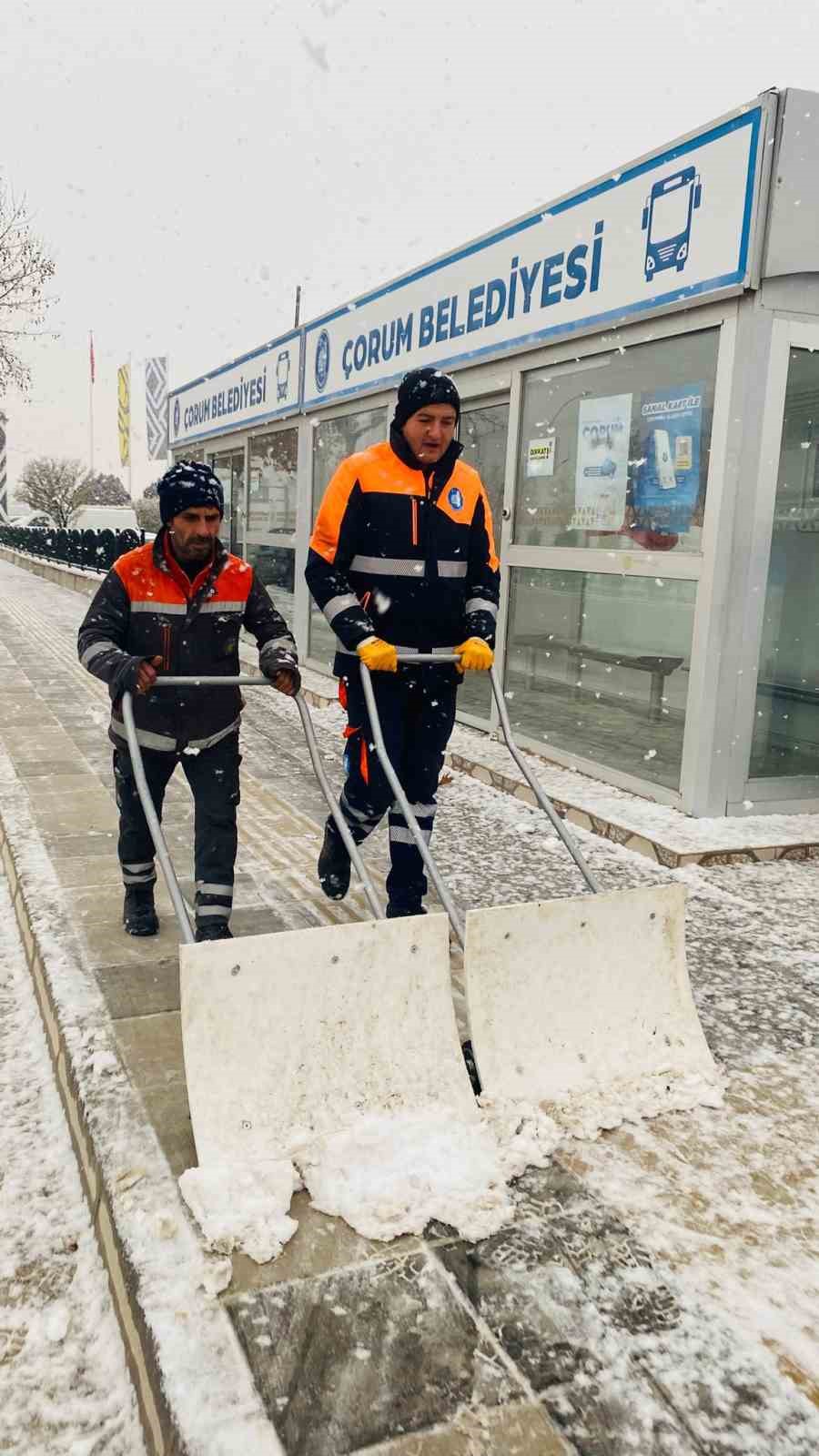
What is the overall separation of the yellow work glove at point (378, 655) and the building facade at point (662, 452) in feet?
7.91

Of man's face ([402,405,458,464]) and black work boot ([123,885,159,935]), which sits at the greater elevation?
man's face ([402,405,458,464])

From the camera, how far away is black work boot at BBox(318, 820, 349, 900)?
386 cm

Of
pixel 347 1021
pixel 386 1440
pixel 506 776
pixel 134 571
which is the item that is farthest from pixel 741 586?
pixel 386 1440

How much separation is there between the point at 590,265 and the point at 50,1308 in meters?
5.55

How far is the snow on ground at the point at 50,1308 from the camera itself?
1.75m

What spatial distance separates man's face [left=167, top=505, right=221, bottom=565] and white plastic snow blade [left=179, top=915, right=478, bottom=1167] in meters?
1.32

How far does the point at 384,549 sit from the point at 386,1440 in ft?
8.42

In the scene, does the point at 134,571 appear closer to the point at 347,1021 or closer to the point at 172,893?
the point at 172,893

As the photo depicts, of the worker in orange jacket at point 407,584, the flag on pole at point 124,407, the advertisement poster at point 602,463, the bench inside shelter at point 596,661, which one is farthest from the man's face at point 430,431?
the flag on pole at point 124,407

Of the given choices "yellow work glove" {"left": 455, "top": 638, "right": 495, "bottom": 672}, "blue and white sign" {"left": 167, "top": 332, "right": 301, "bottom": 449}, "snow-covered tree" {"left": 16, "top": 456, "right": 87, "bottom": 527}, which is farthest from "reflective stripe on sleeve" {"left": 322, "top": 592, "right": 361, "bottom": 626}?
"snow-covered tree" {"left": 16, "top": 456, "right": 87, "bottom": 527}

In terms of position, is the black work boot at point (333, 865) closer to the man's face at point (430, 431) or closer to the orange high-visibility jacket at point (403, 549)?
the orange high-visibility jacket at point (403, 549)

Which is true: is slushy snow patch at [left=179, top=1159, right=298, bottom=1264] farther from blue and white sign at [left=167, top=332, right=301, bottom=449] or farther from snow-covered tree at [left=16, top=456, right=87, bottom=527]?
snow-covered tree at [left=16, top=456, right=87, bottom=527]

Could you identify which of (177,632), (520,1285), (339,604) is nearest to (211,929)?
(177,632)

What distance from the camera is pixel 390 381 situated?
8.25m
